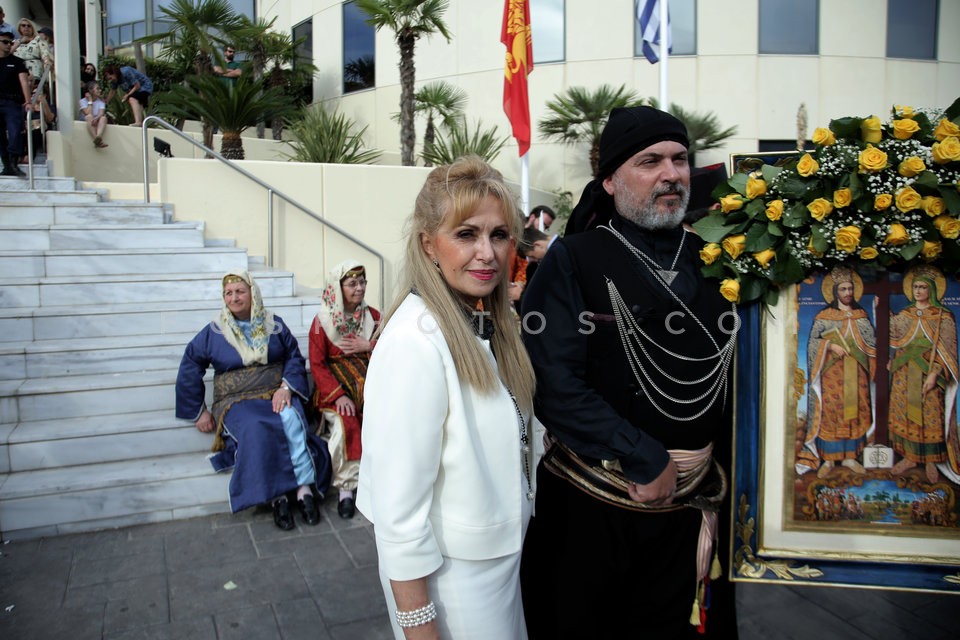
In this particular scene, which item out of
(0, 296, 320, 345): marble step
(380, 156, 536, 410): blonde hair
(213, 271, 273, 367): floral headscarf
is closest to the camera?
(380, 156, 536, 410): blonde hair

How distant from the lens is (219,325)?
468 centimetres

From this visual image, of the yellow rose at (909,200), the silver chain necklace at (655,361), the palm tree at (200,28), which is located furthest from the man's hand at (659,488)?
the palm tree at (200,28)

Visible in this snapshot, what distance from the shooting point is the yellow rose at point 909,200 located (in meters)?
2.02

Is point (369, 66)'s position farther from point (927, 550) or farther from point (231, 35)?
point (927, 550)

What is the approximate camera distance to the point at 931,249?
208 centimetres

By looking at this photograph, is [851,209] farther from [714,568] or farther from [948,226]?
[714,568]

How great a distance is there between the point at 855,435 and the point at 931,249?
2.09 ft

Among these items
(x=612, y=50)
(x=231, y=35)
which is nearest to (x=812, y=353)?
(x=612, y=50)

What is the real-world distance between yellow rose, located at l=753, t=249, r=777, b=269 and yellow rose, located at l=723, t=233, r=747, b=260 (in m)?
0.06

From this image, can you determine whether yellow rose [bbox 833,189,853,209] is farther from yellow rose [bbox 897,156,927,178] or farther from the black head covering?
the black head covering

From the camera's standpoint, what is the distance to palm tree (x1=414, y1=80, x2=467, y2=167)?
A: 1289 centimetres

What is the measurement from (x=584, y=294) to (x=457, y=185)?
0.71 m

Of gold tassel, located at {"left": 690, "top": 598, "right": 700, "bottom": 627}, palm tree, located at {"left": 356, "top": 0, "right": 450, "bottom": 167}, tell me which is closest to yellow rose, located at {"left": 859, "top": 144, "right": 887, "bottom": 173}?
gold tassel, located at {"left": 690, "top": 598, "right": 700, "bottom": 627}

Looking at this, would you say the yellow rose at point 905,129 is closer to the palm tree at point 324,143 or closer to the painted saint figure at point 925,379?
the painted saint figure at point 925,379
